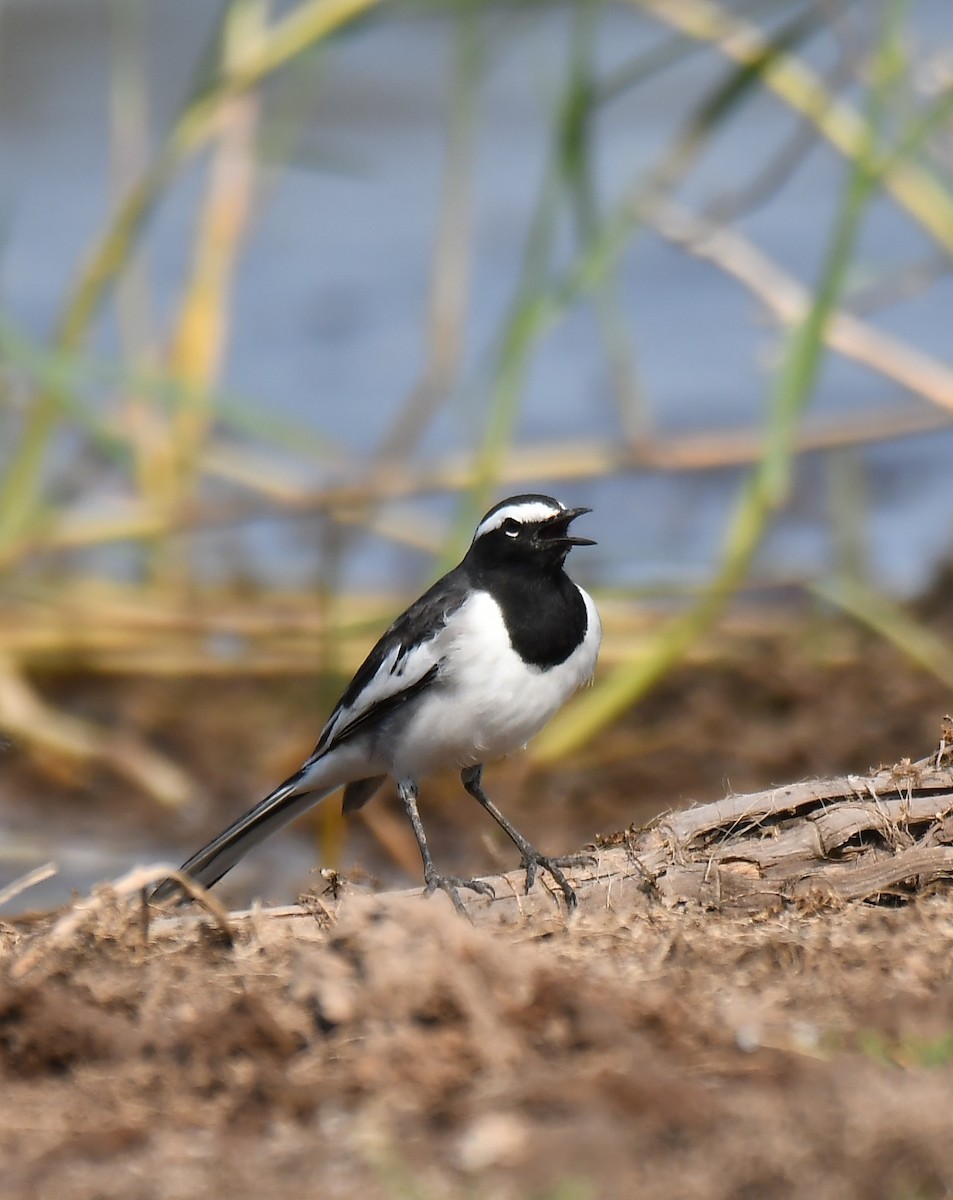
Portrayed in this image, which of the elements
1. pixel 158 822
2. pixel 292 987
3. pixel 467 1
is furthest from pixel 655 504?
pixel 292 987

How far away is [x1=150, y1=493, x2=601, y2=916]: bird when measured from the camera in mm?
5824

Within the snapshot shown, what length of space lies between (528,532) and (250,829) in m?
1.34

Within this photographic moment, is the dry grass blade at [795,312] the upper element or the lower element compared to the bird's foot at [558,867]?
upper

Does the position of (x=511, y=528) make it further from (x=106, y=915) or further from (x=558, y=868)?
(x=106, y=915)

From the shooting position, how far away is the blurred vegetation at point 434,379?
7.04m

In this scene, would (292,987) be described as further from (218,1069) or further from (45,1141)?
(45,1141)

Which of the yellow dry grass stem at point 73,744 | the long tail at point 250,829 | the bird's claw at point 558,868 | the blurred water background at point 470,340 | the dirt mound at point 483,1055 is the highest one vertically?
the blurred water background at point 470,340

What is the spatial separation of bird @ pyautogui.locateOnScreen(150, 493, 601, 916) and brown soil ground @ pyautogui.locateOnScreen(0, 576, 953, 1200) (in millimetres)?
1369

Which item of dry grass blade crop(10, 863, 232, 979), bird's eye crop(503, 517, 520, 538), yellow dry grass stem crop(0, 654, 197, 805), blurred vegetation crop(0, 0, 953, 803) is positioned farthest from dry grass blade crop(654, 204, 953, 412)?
dry grass blade crop(10, 863, 232, 979)

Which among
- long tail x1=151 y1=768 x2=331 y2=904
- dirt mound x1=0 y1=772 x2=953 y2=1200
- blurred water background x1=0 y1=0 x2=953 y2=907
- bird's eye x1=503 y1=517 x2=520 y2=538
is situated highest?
blurred water background x1=0 y1=0 x2=953 y2=907

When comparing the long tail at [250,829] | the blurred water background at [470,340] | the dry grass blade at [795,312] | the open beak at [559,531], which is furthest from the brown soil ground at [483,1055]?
the dry grass blade at [795,312]

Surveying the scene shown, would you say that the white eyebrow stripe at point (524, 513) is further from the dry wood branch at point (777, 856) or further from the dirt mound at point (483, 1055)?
the dirt mound at point (483, 1055)

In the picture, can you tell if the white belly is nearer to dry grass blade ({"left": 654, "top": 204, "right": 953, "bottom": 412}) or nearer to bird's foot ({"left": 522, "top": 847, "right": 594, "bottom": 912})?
bird's foot ({"left": 522, "top": 847, "right": 594, "bottom": 912})

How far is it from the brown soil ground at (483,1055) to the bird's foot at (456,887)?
218mm
